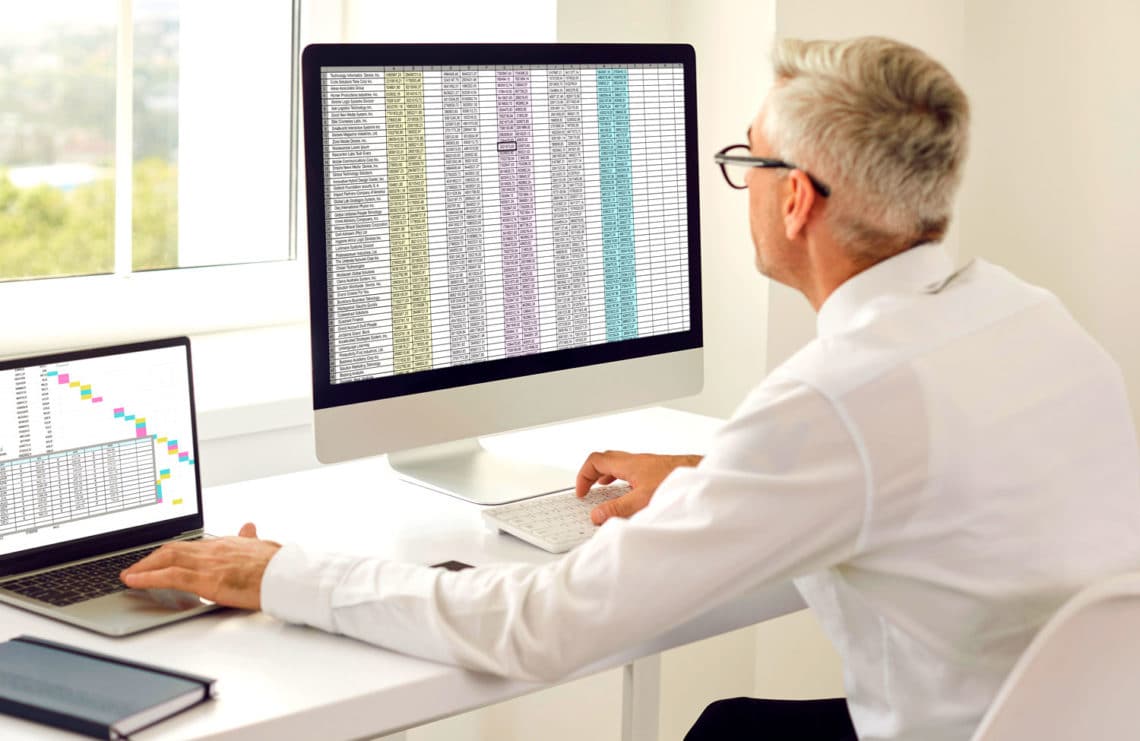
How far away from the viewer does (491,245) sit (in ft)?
5.40

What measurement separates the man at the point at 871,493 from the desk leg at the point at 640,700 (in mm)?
442

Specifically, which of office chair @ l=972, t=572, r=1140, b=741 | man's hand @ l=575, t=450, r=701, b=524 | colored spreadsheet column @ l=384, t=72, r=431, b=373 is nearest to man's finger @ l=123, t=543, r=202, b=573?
colored spreadsheet column @ l=384, t=72, r=431, b=373

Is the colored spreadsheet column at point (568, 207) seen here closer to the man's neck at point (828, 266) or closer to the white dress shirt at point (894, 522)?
the man's neck at point (828, 266)

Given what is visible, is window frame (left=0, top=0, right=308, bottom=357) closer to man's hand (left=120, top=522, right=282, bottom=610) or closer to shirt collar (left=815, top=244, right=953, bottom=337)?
man's hand (left=120, top=522, right=282, bottom=610)

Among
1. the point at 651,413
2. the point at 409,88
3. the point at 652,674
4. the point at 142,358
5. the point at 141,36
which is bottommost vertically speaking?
the point at 652,674

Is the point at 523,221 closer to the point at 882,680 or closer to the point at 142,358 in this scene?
the point at 142,358

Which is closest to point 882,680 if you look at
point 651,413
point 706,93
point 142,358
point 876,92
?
point 876,92

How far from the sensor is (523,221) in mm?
1668

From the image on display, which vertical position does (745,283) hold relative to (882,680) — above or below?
above

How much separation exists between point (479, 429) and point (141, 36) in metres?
1.03

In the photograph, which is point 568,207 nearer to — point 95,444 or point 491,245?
point 491,245

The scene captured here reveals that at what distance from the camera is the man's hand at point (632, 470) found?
158cm

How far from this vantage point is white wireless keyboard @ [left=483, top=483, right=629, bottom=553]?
59.1 inches

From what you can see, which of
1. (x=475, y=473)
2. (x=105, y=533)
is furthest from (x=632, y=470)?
(x=105, y=533)
